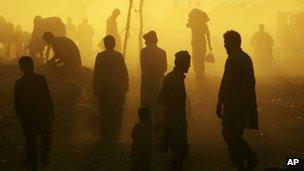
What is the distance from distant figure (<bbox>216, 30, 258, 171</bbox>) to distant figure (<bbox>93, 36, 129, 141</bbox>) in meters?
3.52

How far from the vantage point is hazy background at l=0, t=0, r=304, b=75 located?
119 feet

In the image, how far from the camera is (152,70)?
12484 millimetres

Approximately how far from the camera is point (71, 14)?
5238cm

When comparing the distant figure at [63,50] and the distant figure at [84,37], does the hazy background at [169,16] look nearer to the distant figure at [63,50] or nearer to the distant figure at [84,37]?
the distant figure at [84,37]

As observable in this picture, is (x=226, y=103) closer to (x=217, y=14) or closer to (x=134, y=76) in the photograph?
(x=134, y=76)

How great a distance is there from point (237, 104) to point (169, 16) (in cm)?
3601

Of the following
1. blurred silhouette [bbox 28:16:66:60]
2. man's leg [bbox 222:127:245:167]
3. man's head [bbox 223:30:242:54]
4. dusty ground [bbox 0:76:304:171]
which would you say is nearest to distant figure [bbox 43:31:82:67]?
dusty ground [bbox 0:76:304:171]

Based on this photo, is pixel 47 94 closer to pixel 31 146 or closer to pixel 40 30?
pixel 31 146

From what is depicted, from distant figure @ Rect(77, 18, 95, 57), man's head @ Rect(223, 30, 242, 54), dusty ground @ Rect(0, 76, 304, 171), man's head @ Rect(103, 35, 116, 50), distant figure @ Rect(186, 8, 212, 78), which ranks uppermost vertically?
distant figure @ Rect(77, 18, 95, 57)

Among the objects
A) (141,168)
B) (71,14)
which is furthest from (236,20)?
(141,168)

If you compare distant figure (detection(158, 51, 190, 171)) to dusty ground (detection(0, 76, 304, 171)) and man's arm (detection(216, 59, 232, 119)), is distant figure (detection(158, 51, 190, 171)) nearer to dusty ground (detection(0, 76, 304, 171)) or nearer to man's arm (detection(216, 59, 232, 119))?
man's arm (detection(216, 59, 232, 119))

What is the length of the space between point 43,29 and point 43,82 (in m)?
10.8

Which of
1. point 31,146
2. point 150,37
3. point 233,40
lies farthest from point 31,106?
point 150,37

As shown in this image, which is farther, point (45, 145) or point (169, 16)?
point (169, 16)
